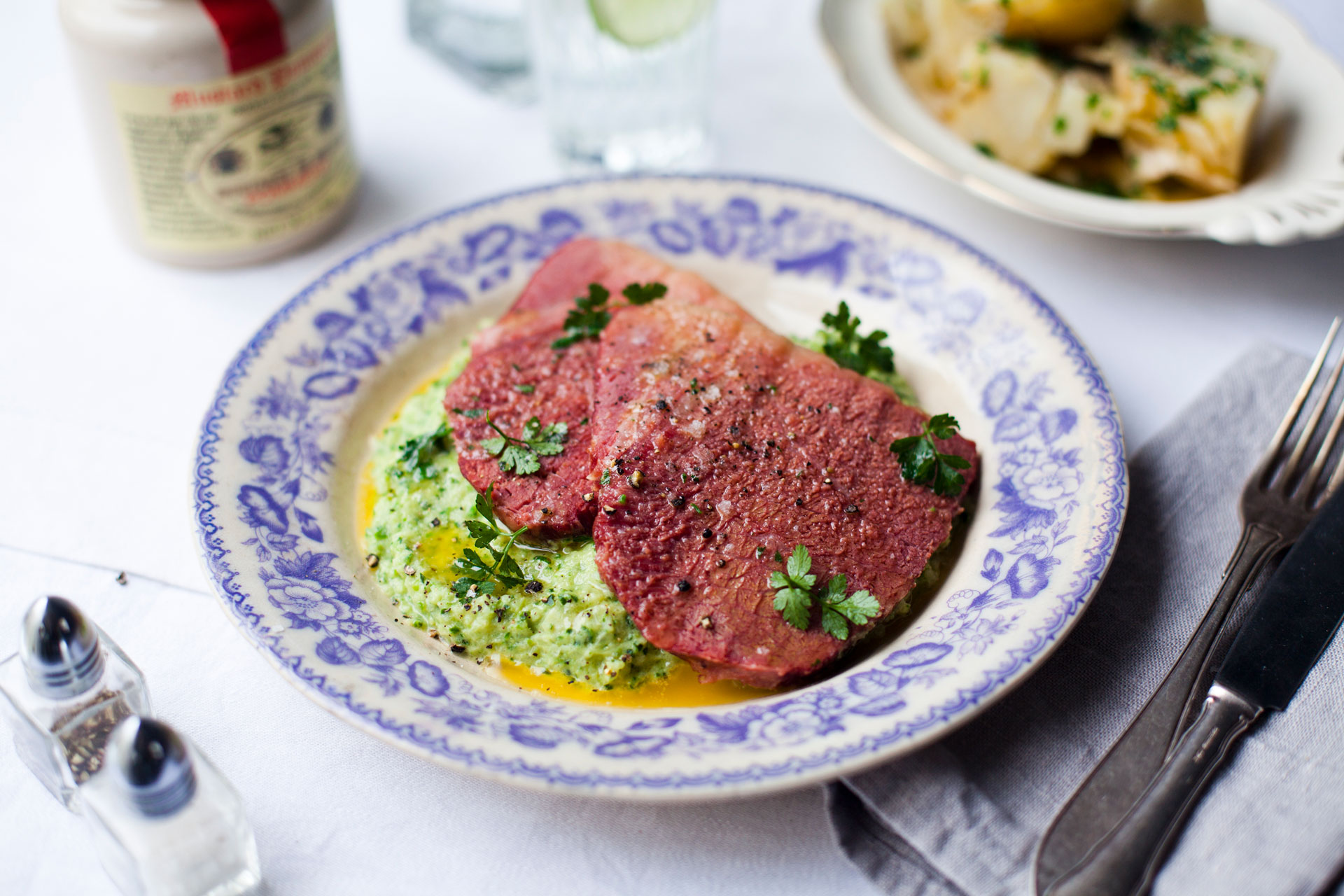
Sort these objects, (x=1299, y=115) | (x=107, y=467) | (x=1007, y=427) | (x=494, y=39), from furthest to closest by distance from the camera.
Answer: (x=494, y=39)
(x=1299, y=115)
(x=107, y=467)
(x=1007, y=427)

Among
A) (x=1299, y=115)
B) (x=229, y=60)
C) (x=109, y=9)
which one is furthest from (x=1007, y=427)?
(x=109, y=9)

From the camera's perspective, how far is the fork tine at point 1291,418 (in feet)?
9.00

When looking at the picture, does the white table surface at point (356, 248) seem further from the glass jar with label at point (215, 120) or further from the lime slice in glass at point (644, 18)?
the lime slice in glass at point (644, 18)

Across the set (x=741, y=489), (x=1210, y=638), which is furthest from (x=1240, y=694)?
(x=741, y=489)

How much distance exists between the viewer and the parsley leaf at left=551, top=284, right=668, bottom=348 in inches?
117

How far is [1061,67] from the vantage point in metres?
3.83

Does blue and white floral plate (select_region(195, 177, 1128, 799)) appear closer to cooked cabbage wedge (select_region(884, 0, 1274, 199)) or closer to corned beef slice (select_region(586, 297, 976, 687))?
corned beef slice (select_region(586, 297, 976, 687))

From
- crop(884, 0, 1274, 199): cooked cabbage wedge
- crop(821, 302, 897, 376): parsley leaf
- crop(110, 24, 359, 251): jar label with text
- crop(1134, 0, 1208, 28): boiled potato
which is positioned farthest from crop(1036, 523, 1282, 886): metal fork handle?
crop(110, 24, 359, 251): jar label with text

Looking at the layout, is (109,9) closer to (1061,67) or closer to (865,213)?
(865,213)

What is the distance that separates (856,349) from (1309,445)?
1217 mm

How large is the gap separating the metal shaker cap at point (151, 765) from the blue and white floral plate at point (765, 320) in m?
0.29

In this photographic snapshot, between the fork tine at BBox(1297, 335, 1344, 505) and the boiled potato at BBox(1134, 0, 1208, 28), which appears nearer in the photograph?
the fork tine at BBox(1297, 335, 1344, 505)

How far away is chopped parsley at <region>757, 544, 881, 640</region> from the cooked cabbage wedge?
218 cm

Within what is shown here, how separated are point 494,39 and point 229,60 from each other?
1784 millimetres
